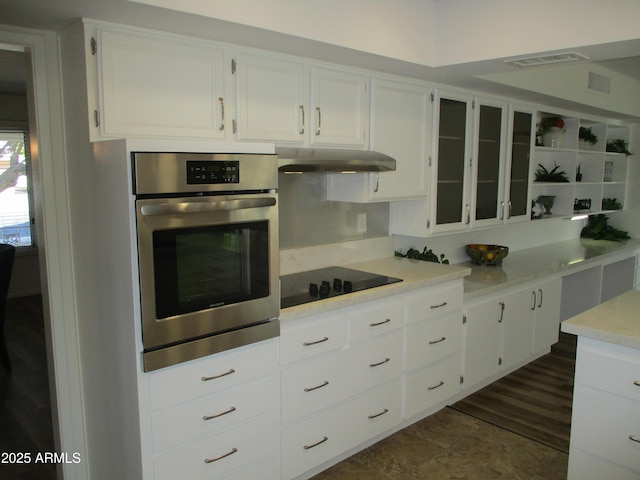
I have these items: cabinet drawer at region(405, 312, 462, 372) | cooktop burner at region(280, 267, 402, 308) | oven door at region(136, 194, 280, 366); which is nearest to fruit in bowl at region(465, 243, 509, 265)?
cabinet drawer at region(405, 312, 462, 372)

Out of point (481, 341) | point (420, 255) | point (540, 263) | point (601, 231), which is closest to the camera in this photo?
point (481, 341)

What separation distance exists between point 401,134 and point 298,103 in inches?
33.3

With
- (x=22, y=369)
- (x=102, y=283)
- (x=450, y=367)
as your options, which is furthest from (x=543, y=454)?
(x=22, y=369)

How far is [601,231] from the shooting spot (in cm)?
611

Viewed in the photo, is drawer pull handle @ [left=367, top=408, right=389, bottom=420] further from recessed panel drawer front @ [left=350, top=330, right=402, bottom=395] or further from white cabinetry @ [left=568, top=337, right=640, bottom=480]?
white cabinetry @ [left=568, top=337, right=640, bottom=480]

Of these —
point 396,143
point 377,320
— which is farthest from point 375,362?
point 396,143

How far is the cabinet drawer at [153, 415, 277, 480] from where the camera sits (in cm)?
206

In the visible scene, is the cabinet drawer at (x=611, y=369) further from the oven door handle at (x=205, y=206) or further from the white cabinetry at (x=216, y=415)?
the oven door handle at (x=205, y=206)

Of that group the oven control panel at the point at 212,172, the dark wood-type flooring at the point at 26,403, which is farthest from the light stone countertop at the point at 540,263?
the dark wood-type flooring at the point at 26,403

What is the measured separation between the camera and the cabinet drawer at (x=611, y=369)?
2.12m

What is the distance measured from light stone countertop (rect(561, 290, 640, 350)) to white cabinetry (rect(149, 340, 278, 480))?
1348 mm

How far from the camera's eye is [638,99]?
18.1 feet

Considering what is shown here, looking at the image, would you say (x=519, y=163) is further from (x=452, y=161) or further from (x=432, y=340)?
(x=432, y=340)

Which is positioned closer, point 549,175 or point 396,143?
point 396,143
